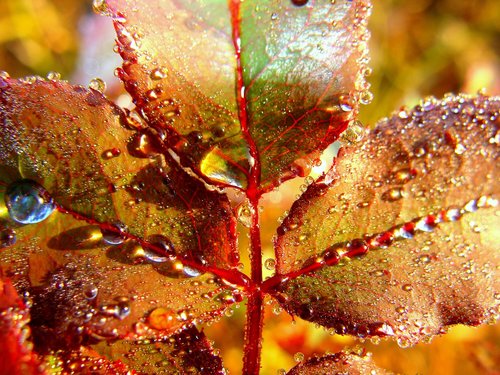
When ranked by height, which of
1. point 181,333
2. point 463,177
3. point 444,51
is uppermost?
point 444,51

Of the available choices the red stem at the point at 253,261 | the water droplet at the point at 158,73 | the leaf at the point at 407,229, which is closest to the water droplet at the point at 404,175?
the leaf at the point at 407,229

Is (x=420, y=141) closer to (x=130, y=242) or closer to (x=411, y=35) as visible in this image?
(x=130, y=242)

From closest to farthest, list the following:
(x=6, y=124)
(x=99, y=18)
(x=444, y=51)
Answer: (x=6, y=124) < (x=99, y=18) < (x=444, y=51)

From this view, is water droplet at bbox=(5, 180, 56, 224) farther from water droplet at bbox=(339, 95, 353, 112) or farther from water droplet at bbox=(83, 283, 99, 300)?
water droplet at bbox=(339, 95, 353, 112)

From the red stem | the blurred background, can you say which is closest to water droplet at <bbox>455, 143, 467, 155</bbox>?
the red stem

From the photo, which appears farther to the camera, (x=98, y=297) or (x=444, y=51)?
(x=444, y=51)

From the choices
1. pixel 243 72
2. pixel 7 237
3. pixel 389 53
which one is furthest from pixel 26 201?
pixel 389 53

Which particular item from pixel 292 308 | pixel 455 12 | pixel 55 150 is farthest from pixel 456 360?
pixel 455 12
